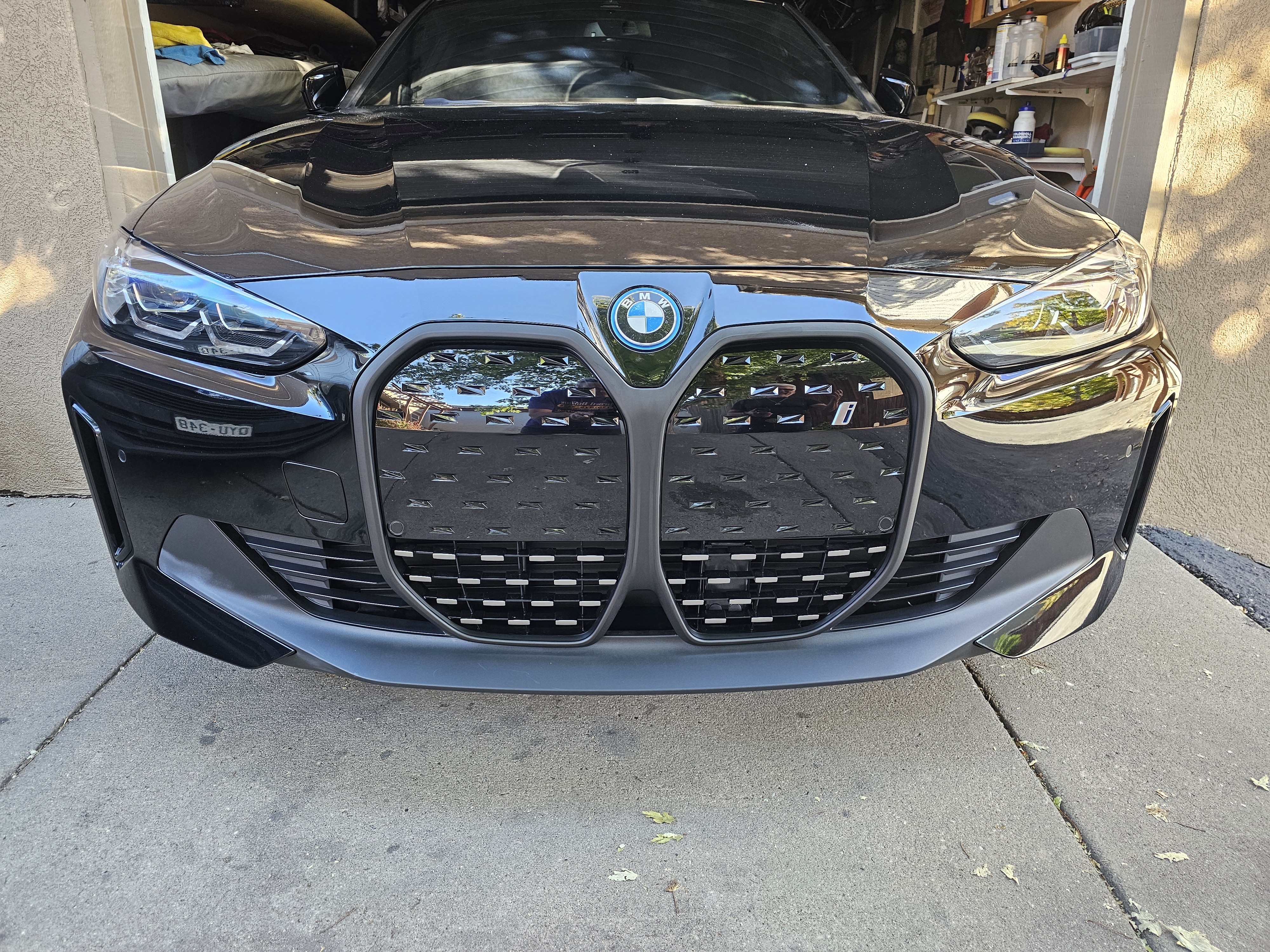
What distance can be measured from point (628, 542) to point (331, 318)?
0.57 metres

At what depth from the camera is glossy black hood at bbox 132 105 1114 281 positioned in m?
1.34

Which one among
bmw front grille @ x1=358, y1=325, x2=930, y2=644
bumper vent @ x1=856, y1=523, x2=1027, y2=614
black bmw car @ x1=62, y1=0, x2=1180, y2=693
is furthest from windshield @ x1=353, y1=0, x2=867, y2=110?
bumper vent @ x1=856, y1=523, x2=1027, y2=614

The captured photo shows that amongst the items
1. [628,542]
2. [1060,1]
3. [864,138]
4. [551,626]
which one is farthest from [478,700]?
[1060,1]

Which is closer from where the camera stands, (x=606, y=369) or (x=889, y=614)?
(x=606, y=369)

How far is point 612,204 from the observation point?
144 centimetres

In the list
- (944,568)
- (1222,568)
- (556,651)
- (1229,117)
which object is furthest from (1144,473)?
(1229,117)

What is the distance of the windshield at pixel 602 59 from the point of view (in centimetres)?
239

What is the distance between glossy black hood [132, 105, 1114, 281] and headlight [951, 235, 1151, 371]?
0.04m

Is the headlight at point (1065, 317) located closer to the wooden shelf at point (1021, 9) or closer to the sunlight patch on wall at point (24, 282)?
the sunlight patch on wall at point (24, 282)

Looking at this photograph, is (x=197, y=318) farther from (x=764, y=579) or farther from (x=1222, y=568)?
(x=1222, y=568)

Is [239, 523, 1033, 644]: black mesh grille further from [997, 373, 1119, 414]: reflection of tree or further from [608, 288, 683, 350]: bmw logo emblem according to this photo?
[608, 288, 683, 350]: bmw logo emblem

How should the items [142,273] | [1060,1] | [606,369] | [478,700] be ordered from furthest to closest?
[1060,1]
[478,700]
[142,273]
[606,369]

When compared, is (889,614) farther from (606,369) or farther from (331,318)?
(331,318)

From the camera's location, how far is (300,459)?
1.31 m
